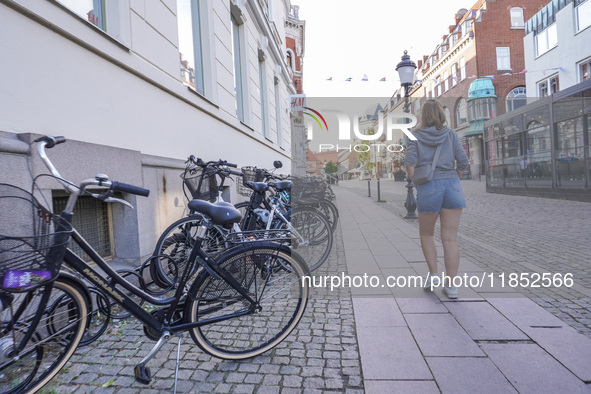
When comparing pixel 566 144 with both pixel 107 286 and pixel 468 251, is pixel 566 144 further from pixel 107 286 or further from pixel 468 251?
pixel 107 286

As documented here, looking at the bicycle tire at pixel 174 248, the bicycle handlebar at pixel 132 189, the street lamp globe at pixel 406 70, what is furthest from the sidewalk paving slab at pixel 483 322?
the street lamp globe at pixel 406 70

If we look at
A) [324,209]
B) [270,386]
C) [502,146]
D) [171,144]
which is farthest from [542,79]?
[270,386]

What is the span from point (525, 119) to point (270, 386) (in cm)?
1428

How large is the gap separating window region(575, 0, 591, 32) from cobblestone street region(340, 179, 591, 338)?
749 cm

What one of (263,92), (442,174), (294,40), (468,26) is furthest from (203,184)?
(468,26)

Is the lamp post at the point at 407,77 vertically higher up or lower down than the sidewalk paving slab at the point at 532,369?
higher up

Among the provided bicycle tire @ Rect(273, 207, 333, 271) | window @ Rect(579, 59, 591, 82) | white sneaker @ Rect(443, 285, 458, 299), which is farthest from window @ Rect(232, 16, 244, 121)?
window @ Rect(579, 59, 591, 82)

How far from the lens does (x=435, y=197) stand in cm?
321

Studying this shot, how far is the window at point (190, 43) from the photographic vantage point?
5.23 metres

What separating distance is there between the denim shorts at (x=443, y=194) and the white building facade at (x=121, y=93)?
2905 millimetres

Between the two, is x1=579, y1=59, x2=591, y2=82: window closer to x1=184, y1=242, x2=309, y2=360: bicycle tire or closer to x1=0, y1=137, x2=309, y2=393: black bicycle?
x1=184, y1=242, x2=309, y2=360: bicycle tire

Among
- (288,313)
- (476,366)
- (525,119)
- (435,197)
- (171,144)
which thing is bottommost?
(476,366)

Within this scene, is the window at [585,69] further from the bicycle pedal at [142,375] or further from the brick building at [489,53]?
the bicycle pedal at [142,375]

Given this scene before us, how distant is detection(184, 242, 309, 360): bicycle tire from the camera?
7.07ft
